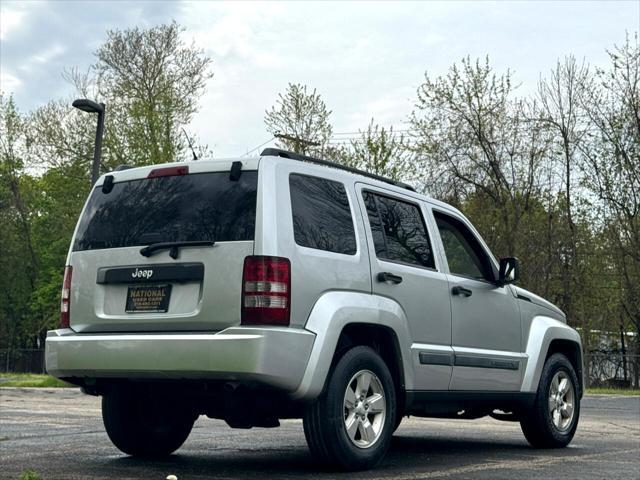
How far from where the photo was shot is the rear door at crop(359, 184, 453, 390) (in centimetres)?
730

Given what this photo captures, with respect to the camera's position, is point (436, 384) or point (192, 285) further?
Result: point (436, 384)

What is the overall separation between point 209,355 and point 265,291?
1.64 feet

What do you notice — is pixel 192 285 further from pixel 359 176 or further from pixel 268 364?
pixel 359 176

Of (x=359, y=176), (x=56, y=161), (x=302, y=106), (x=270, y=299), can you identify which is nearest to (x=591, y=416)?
(x=359, y=176)

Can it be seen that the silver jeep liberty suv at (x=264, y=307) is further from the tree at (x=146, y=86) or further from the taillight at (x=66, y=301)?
the tree at (x=146, y=86)

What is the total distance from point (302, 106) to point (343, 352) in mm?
37520

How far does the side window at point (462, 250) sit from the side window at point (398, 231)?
1.10ft

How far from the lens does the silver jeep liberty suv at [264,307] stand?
20.7 ft

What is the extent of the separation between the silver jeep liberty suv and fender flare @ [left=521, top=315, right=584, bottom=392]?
901 millimetres

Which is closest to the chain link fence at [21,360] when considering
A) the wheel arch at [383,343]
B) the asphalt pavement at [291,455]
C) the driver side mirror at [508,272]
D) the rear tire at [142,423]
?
the asphalt pavement at [291,455]

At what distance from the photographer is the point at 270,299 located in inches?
246

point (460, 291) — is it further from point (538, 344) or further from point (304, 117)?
point (304, 117)

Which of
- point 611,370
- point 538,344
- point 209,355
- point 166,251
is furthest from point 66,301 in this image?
point 611,370

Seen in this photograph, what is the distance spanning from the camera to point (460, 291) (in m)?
8.10
